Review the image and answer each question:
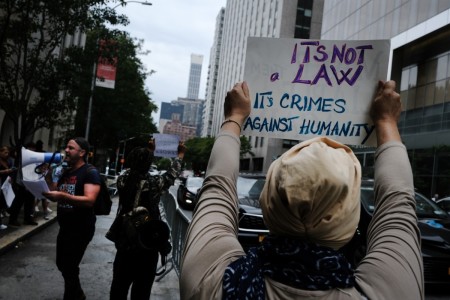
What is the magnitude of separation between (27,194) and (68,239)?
622 cm

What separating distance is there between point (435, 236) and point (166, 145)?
24.0 feet

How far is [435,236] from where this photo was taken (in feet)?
23.5

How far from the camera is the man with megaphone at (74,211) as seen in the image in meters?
4.52

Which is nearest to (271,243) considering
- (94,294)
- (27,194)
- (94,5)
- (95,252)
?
(94,294)

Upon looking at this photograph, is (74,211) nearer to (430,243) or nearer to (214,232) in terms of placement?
(214,232)

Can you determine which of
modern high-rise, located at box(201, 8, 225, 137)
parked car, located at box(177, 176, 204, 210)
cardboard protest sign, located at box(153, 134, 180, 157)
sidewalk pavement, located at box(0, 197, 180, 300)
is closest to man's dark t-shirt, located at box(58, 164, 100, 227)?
sidewalk pavement, located at box(0, 197, 180, 300)

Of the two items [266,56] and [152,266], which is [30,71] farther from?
[266,56]

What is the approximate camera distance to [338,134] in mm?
2748

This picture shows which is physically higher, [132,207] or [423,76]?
[423,76]

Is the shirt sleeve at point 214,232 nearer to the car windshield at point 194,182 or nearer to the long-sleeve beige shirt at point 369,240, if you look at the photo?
the long-sleeve beige shirt at point 369,240

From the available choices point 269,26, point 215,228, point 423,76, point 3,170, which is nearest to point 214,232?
point 215,228

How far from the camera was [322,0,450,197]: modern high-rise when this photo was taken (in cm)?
2778

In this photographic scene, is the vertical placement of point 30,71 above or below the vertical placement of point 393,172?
above

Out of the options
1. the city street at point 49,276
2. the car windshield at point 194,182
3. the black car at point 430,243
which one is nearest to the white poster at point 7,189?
the city street at point 49,276
